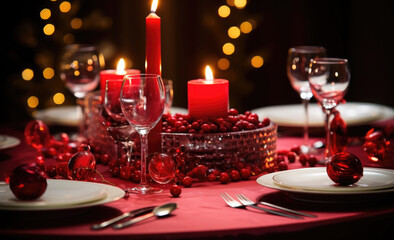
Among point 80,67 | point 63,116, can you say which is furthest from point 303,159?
point 63,116

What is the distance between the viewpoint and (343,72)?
1756 millimetres

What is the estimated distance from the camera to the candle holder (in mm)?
1667

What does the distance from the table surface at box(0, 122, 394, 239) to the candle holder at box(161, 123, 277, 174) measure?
20 centimetres

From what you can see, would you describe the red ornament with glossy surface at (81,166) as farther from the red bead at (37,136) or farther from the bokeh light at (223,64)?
the bokeh light at (223,64)

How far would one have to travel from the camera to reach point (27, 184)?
126 cm

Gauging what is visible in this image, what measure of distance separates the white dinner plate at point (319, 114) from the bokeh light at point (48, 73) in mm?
2186

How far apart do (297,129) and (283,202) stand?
100cm

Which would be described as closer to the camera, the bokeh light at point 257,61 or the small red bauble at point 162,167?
the small red bauble at point 162,167

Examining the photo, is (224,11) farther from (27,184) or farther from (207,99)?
(27,184)

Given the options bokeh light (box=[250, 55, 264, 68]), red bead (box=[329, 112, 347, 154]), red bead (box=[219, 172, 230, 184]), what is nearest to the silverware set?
red bead (box=[219, 172, 230, 184])

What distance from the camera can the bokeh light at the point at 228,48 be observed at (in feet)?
14.9

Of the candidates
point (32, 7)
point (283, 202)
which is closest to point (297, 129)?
point (283, 202)

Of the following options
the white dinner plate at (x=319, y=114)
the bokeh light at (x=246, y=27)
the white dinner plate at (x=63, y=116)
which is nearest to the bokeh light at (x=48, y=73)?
the bokeh light at (x=246, y=27)

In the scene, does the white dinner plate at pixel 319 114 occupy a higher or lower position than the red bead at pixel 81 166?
higher
